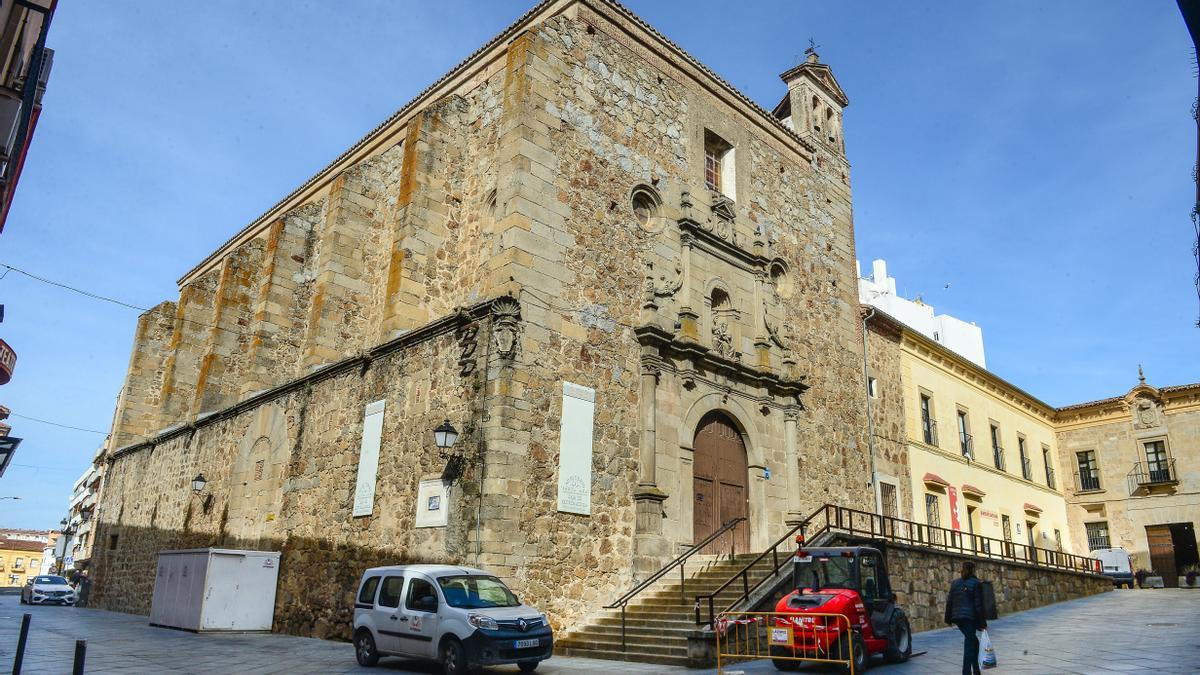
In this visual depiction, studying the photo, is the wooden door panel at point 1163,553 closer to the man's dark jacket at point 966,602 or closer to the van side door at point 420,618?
the man's dark jacket at point 966,602

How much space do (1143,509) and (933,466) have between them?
583 inches

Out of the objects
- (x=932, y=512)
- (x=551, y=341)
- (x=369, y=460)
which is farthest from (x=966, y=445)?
(x=369, y=460)

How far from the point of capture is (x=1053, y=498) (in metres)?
32.2

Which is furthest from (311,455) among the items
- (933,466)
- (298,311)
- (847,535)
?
(933,466)

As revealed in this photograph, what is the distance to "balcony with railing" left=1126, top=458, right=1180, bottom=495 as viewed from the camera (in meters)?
31.0

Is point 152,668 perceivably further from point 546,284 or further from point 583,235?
point 583,235

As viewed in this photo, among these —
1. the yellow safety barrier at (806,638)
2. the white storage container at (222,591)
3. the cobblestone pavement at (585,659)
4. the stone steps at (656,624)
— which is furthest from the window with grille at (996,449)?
the white storage container at (222,591)

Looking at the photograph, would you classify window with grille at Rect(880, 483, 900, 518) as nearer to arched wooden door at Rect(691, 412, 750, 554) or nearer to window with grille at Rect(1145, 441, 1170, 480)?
arched wooden door at Rect(691, 412, 750, 554)

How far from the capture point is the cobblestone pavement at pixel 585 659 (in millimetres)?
9602

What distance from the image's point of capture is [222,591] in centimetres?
1550

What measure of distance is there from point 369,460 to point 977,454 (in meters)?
20.7

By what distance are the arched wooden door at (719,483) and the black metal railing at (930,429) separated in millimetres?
9820

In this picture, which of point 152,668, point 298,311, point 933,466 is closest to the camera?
point 152,668

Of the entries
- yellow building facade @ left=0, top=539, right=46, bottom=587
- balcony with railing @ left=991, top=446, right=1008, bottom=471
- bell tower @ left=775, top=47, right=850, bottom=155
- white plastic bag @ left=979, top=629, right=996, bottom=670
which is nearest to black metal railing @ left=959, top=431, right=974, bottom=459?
balcony with railing @ left=991, top=446, right=1008, bottom=471
